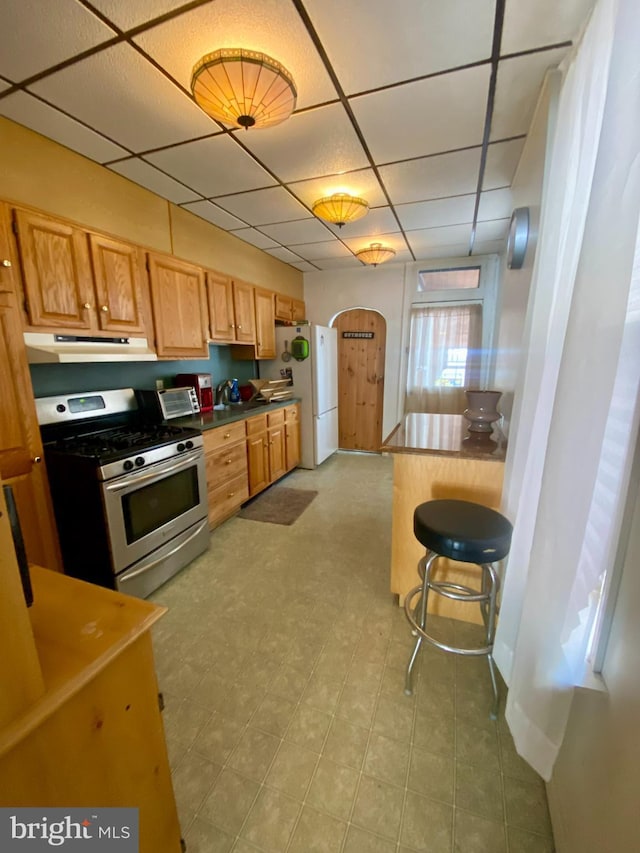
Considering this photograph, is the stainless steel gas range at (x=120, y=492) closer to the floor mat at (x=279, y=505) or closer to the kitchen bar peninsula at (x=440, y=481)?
the floor mat at (x=279, y=505)

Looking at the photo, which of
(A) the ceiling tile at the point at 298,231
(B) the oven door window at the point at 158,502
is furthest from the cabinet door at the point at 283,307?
(B) the oven door window at the point at 158,502

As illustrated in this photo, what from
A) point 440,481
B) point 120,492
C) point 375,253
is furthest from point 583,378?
point 375,253

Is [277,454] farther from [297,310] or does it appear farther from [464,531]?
[464,531]

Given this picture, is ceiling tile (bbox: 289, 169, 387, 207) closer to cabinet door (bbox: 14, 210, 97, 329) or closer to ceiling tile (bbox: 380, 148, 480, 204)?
ceiling tile (bbox: 380, 148, 480, 204)

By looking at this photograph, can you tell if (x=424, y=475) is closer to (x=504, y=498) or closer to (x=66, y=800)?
(x=504, y=498)

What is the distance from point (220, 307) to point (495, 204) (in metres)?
2.42

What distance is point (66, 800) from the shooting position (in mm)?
662

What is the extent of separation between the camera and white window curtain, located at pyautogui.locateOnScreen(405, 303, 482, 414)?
4.12 meters

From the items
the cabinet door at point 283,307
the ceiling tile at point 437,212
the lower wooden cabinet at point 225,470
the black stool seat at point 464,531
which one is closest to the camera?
the black stool seat at point 464,531

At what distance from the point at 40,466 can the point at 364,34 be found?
2.41 meters

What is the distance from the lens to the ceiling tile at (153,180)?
2078mm

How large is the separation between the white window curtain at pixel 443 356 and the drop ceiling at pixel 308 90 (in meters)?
1.61

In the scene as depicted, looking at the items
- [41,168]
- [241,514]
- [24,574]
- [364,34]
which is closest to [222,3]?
[364,34]

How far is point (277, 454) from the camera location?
147 inches
